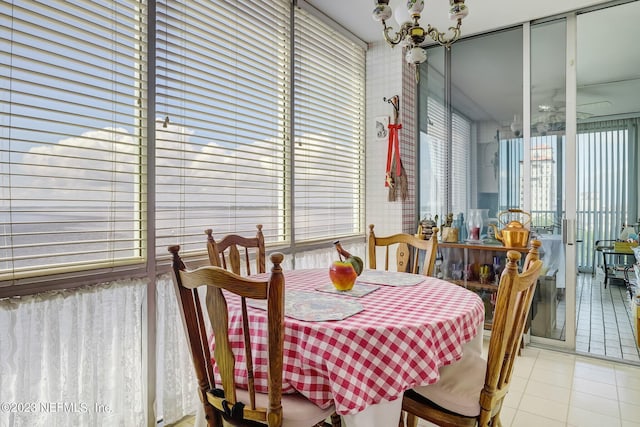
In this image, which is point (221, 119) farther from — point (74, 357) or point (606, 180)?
point (606, 180)

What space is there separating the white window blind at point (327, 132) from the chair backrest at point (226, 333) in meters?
1.65

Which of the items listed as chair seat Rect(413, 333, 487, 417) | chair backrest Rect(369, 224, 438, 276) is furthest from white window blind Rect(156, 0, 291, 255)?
chair seat Rect(413, 333, 487, 417)

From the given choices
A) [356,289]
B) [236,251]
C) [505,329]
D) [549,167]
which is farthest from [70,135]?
[549,167]

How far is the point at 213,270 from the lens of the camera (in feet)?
3.39

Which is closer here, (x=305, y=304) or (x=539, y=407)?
(x=305, y=304)

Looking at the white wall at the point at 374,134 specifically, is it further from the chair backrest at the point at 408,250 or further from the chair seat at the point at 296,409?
the chair seat at the point at 296,409

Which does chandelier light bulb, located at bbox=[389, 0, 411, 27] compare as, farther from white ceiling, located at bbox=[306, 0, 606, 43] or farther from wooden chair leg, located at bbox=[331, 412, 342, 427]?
wooden chair leg, located at bbox=[331, 412, 342, 427]

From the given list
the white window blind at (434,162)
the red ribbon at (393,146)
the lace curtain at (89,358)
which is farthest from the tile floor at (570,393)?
the red ribbon at (393,146)

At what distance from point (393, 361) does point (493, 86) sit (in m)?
3.13

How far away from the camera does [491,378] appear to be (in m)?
1.27

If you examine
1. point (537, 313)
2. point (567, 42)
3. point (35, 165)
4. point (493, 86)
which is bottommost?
point (537, 313)

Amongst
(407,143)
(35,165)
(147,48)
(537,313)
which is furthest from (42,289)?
(537,313)

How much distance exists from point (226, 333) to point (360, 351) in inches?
16.1

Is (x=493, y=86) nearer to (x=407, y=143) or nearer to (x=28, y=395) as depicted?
(x=407, y=143)
